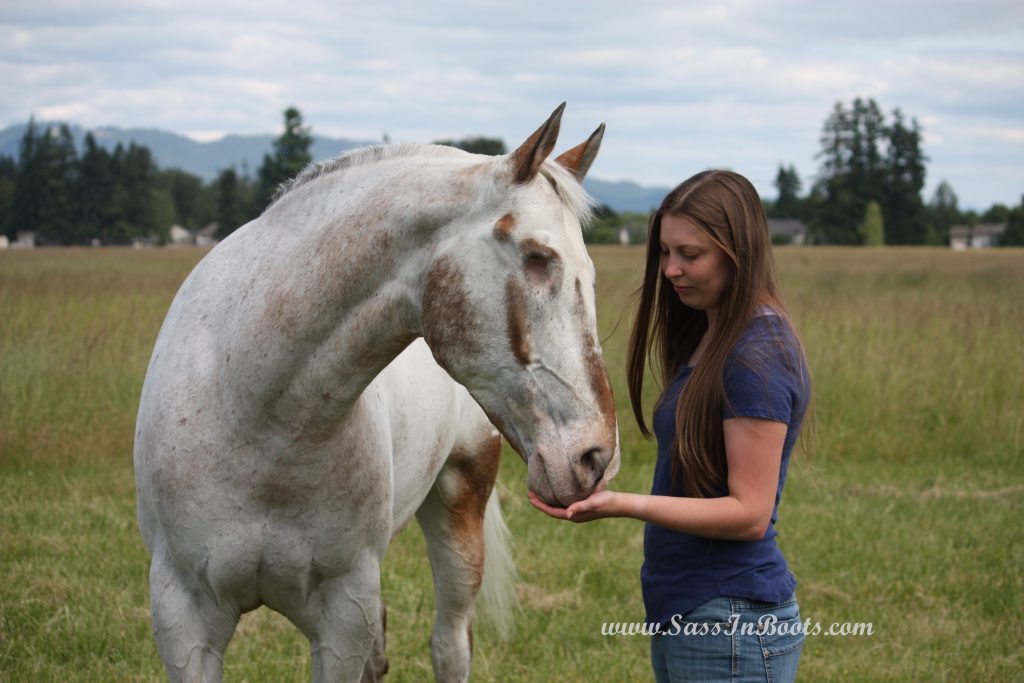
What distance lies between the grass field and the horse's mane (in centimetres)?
106

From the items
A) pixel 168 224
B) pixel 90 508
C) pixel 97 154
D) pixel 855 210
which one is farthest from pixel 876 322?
pixel 855 210

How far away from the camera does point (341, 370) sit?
7.47 ft

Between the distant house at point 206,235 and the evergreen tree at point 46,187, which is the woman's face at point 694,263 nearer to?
the evergreen tree at point 46,187

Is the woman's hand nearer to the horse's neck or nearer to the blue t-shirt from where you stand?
Result: the blue t-shirt

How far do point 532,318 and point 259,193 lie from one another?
3587 centimetres

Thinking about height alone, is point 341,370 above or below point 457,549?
above

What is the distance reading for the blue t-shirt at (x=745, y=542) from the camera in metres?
2.23

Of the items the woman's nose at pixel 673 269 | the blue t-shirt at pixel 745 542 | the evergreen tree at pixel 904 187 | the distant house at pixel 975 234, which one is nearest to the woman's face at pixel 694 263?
the woman's nose at pixel 673 269

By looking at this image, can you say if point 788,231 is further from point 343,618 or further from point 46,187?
point 343,618

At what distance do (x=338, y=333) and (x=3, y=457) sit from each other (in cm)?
539

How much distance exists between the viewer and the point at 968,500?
6.75m

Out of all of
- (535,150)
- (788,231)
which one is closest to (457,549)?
(535,150)

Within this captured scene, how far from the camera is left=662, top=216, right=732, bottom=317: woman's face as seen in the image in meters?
2.35

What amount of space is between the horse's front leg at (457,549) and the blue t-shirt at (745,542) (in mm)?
1433
